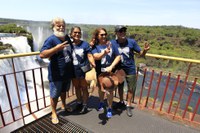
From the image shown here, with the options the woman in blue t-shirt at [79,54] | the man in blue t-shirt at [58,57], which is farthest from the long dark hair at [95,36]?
the man in blue t-shirt at [58,57]

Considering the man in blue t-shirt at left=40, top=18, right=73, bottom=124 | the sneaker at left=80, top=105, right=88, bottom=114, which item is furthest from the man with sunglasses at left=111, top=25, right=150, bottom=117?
the sneaker at left=80, top=105, right=88, bottom=114

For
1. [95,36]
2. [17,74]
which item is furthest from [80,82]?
[17,74]

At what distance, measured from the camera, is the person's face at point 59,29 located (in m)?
2.09

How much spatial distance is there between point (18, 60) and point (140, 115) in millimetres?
13670

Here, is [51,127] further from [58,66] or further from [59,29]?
[59,29]

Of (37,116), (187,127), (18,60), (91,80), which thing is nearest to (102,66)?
(91,80)

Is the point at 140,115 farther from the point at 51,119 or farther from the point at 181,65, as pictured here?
the point at 181,65

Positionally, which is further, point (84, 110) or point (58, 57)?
point (84, 110)

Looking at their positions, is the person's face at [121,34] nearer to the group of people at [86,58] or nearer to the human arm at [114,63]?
the group of people at [86,58]

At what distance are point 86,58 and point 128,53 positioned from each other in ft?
2.23

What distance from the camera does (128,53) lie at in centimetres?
250

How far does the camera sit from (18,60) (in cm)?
1381

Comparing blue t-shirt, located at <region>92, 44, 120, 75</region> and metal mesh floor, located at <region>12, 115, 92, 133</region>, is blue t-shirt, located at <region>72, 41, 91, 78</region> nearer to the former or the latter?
blue t-shirt, located at <region>92, 44, 120, 75</region>

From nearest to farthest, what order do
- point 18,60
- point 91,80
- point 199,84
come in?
1. point 91,80
2. point 18,60
3. point 199,84
